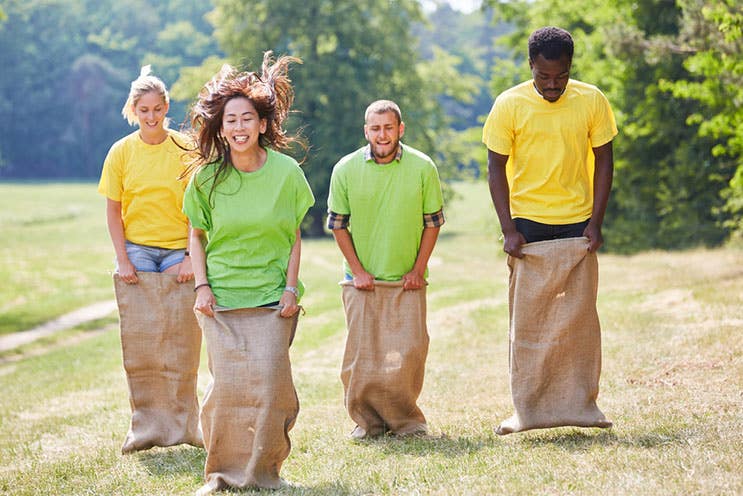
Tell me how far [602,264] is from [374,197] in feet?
53.4

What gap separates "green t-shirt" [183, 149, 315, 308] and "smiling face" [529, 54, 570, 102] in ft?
5.51

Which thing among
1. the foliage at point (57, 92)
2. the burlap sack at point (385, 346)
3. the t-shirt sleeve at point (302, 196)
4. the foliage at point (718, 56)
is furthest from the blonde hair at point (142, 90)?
the foliage at point (57, 92)

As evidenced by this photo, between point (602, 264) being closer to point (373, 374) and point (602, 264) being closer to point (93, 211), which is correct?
point (373, 374)

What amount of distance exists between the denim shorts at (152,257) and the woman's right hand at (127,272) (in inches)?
2.2

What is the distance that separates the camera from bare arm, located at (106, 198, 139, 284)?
24.4ft

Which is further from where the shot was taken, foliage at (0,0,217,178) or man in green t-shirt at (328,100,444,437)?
foliage at (0,0,217,178)

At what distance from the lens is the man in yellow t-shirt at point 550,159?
676 centimetres

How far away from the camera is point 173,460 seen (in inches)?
286

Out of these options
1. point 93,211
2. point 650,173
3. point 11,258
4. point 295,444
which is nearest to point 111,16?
point 93,211

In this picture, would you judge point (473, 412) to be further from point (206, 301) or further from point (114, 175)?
point (114, 175)

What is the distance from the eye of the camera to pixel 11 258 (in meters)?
34.4

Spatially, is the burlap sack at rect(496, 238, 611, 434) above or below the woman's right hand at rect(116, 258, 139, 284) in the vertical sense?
below

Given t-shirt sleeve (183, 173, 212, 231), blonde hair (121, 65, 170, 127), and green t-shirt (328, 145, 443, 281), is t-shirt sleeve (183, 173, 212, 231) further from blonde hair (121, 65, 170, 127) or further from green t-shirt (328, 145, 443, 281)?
blonde hair (121, 65, 170, 127)

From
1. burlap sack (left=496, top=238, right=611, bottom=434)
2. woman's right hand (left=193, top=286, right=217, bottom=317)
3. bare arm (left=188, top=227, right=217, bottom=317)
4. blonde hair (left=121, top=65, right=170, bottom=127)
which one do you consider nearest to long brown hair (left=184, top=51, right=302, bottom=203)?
bare arm (left=188, top=227, right=217, bottom=317)
